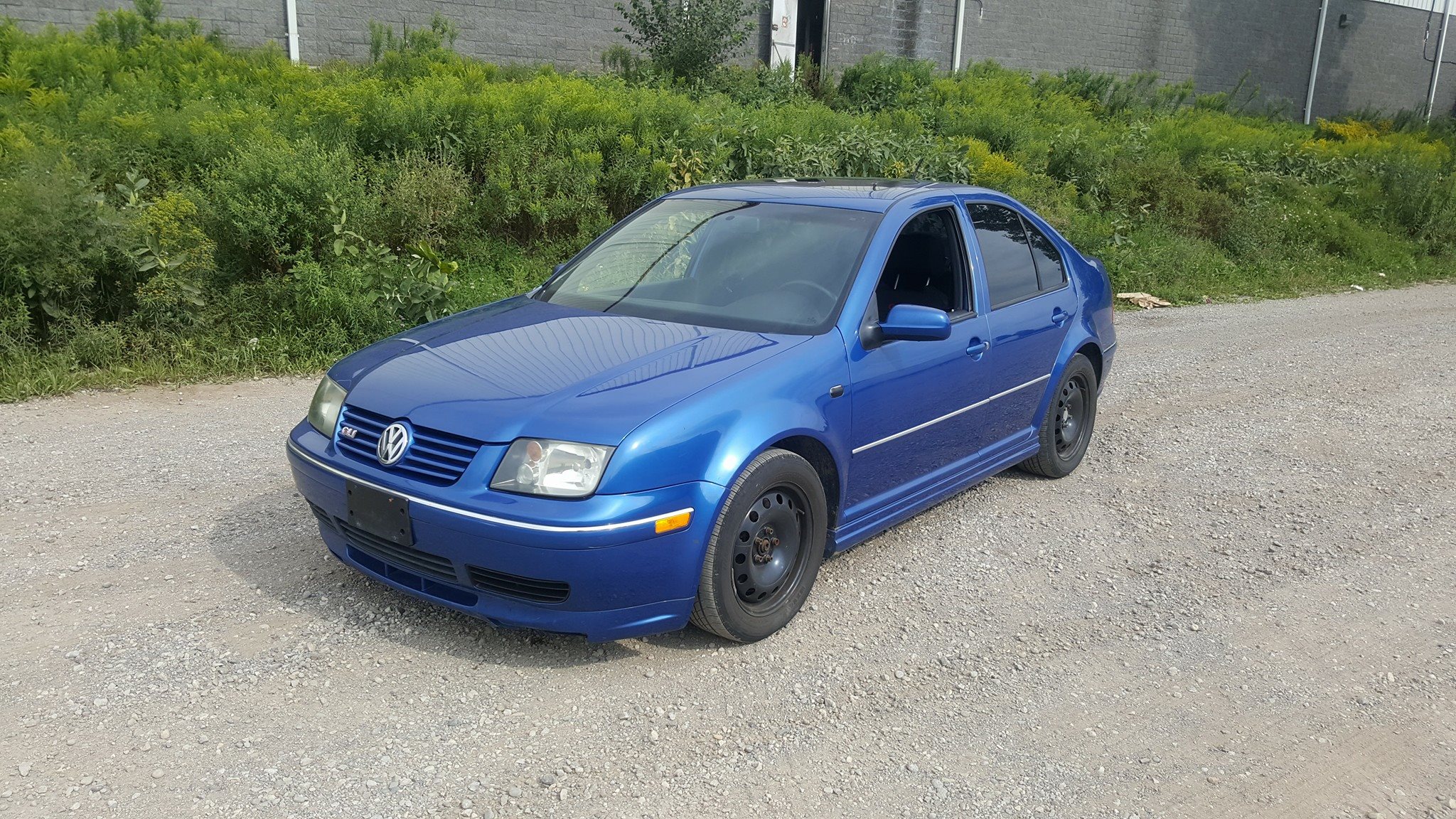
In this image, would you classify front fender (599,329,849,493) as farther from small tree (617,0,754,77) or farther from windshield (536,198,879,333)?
small tree (617,0,754,77)

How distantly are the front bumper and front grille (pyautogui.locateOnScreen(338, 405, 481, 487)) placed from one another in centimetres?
4

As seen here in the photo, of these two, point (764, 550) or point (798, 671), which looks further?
point (764, 550)

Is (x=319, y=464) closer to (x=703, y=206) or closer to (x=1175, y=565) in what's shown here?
(x=703, y=206)

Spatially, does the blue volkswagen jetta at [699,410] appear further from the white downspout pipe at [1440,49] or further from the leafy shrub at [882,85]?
the white downspout pipe at [1440,49]

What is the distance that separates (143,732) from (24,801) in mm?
389

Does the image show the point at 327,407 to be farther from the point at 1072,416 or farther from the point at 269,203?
the point at 269,203

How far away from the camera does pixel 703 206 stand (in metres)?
5.25

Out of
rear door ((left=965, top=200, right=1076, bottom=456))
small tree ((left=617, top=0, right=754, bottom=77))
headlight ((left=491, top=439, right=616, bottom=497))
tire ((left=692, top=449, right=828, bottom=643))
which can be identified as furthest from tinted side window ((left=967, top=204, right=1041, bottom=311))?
small tree ((left=617, top=0, right=754, bottom=77))

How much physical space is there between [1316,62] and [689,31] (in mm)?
21421

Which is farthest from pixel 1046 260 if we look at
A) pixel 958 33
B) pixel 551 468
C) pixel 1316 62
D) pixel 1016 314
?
pixel 1316 62

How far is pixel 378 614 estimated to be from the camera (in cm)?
410

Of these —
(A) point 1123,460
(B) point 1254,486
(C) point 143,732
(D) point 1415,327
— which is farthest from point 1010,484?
(D) point 1415,327

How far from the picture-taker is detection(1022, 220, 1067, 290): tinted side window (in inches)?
228

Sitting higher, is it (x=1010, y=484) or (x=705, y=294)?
(x=705, y=294)
